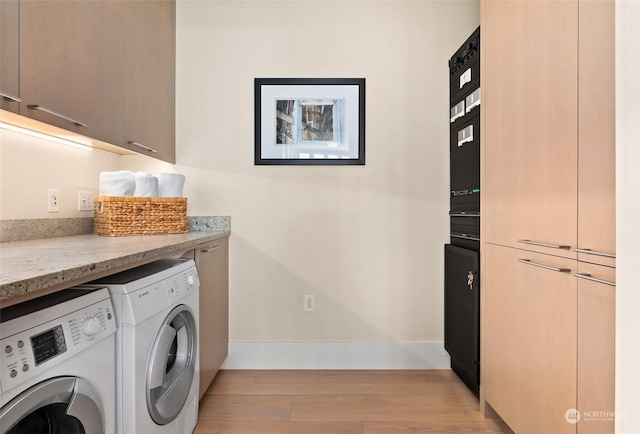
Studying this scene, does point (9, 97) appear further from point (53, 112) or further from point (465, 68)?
point (465, 68)

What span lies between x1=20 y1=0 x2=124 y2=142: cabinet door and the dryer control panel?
29.0 inches

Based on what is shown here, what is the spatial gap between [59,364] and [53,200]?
133 centimetres

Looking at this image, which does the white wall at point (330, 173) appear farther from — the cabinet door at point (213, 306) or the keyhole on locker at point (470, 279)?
the keyhole on locker at point (470, 279)

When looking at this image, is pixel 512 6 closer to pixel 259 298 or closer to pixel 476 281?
pixel 476 281

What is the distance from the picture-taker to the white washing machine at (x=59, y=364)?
2.49ft

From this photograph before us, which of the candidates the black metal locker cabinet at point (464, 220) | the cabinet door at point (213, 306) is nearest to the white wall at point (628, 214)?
the black metal locker cabinet at point (464, 220)

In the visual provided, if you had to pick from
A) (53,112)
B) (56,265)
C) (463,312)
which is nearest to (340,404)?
(463,312)

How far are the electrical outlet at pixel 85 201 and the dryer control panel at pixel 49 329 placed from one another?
1.18m

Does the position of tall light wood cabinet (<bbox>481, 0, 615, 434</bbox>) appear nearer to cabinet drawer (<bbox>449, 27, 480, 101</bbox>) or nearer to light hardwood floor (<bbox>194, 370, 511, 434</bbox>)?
cabinet drawer (<bbox>449, 27, 480, 101</bbox>)

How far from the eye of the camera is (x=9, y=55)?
122 cm

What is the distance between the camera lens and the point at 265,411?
2.01 m

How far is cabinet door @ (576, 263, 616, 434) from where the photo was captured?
3.56ft

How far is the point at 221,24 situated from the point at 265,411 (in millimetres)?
2375

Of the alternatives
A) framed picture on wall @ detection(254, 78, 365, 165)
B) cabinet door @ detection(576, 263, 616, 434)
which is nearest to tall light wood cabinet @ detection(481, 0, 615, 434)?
cabinet door @ detection(576, 263, 616, 434)
